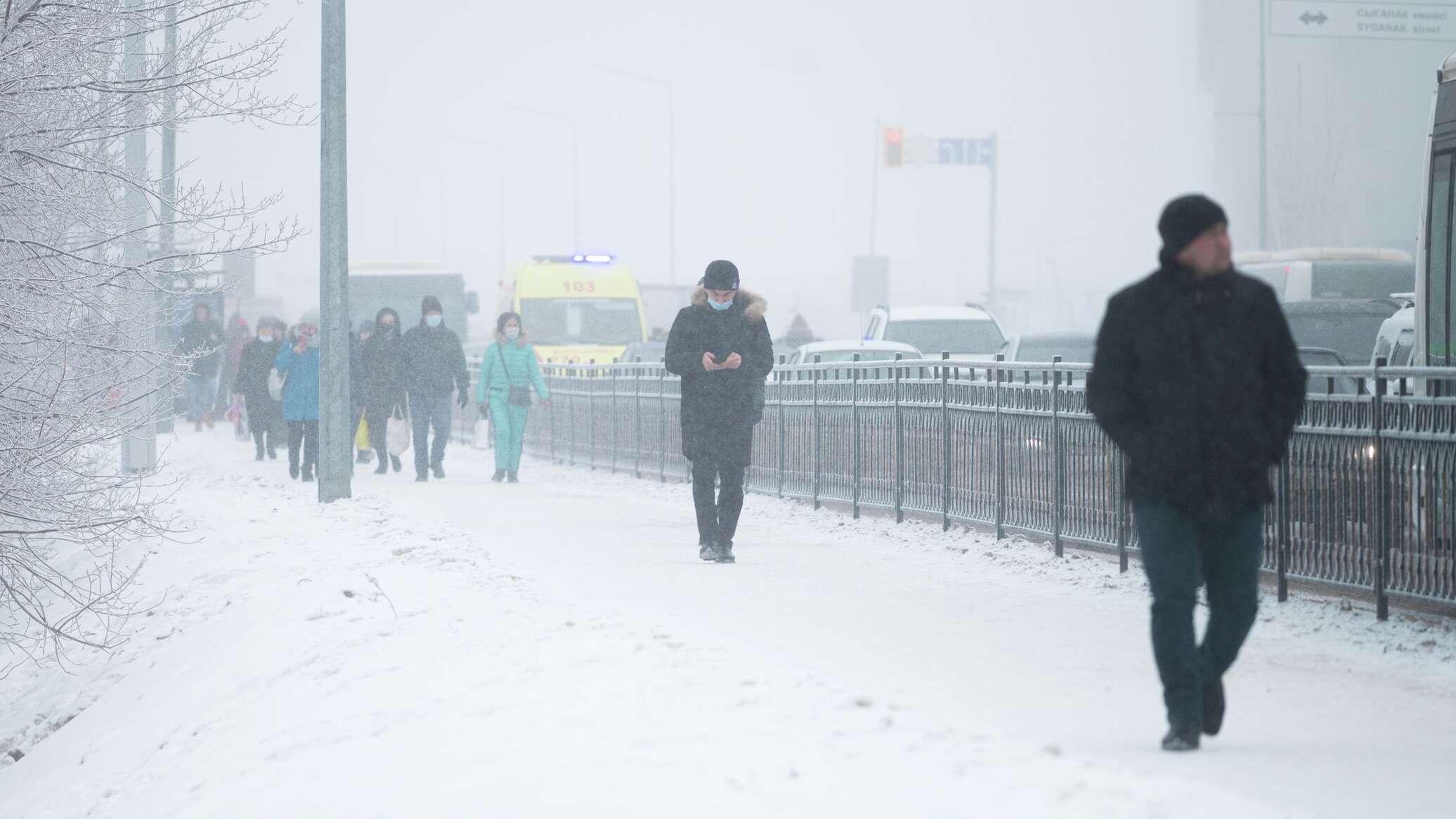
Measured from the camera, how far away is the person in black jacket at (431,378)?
21516 mm

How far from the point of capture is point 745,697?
6953mm

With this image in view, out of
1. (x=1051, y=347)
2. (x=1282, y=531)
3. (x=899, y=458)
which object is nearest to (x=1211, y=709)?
(x=1282, y=531)

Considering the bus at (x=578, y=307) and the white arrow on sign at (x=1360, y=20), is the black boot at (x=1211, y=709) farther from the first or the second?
the bus at (x=578, y=307)

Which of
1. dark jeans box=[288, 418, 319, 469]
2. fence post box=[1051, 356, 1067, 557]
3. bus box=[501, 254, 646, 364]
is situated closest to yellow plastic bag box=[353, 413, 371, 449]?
dark jeans box=[288, 418, 319, 469]

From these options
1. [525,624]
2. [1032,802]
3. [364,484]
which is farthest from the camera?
[364,484]

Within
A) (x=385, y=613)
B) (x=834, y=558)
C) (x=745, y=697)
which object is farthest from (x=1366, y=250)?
(x=745, y=697)

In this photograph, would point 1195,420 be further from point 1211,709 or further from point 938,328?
point 938,328

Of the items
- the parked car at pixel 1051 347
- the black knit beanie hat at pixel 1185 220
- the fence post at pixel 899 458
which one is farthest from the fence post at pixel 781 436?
the black knit beanie hat at pixel 1185 220

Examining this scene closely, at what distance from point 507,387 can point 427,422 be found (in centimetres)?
99

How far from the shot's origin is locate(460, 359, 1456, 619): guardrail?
8.91 meters

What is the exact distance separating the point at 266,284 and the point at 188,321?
126 meters

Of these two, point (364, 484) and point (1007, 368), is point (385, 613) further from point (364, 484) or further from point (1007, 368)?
point (364, 484)

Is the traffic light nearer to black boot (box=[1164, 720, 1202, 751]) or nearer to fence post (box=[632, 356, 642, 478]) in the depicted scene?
fence post (box=[632, 356, 642, 478])

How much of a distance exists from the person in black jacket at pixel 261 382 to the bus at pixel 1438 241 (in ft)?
51.5
